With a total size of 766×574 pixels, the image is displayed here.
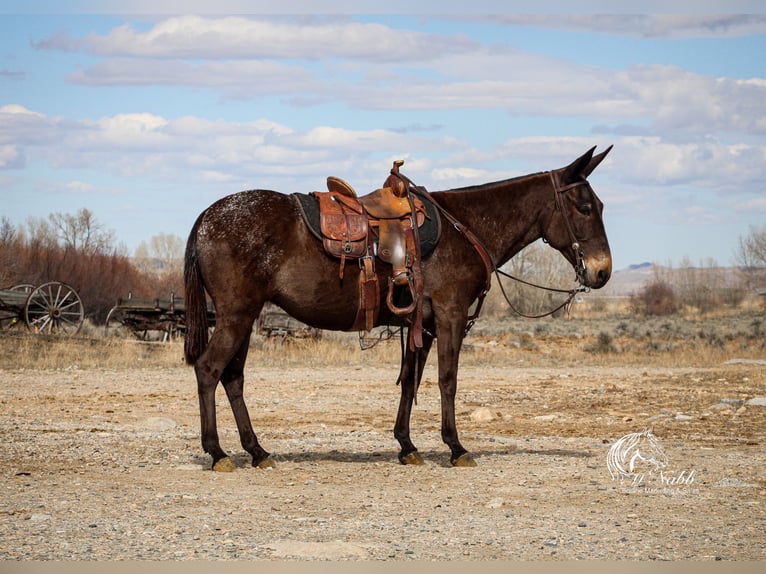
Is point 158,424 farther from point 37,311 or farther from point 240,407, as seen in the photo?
point 37,311

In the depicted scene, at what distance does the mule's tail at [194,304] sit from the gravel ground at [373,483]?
1084 mm

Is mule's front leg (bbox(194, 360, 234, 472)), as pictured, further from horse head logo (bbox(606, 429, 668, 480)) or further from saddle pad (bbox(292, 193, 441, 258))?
horse head logo (bbox(606, 429, 668, 480))

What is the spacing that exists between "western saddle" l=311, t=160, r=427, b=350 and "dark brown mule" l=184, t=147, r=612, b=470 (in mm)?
124

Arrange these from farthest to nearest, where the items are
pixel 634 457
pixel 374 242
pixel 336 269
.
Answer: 1. pixel 634 457
2. pixel 374 242
3. pixel 336 269

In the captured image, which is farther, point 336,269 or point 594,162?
point 594,162

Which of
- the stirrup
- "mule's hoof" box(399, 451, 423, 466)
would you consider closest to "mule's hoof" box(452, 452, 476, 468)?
"mule's hoof" box(399, 451, 423, 466)

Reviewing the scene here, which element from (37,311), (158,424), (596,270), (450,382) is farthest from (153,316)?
(596,270)

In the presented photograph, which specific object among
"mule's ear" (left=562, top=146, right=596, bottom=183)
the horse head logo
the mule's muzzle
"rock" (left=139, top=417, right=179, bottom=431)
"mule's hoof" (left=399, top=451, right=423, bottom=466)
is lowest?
"rock" (left=139, top=417, right=179, bottom=431)

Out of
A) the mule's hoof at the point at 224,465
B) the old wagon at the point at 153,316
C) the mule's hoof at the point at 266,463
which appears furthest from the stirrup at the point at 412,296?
the old wagon at the point at 153,316

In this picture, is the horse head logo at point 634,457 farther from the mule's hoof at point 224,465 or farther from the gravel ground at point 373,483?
the mule's hoof at point 224,465

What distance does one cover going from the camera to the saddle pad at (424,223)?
894cm

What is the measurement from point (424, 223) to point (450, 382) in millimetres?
1445

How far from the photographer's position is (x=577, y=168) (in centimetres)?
966

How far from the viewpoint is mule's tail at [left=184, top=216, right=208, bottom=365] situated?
9.05 meters
